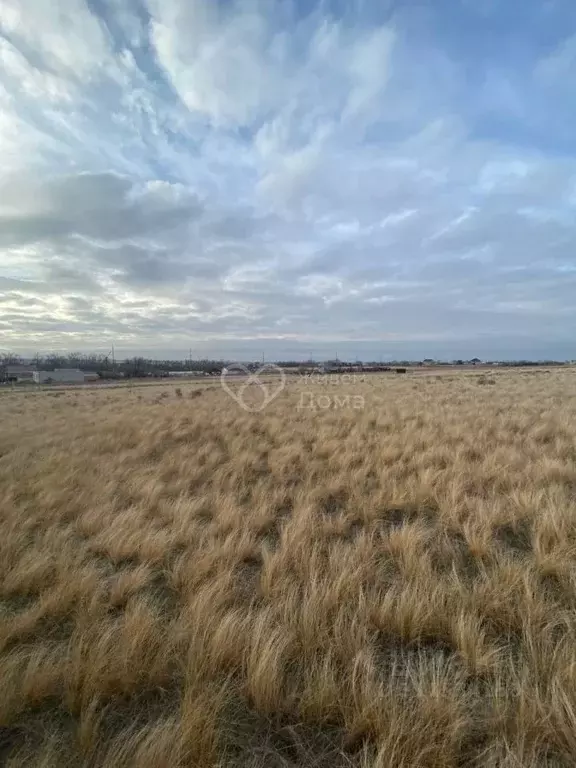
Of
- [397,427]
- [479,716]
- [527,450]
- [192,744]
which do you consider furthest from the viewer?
[397,427]

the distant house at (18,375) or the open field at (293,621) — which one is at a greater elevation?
the distant house at (18,375)

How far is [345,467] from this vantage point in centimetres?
747

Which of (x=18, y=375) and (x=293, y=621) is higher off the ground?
(x=18, y=375)

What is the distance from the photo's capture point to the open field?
202 cm

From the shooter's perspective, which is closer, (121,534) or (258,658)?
(258,658)

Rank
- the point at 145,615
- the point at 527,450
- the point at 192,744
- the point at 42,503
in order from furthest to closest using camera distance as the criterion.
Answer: the point at 527,450, the point at 42,503, the point at 145,615, the point at 192,744

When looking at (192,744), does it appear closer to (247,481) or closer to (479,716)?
(479,716)

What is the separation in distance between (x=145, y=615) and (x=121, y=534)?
1.92 meters

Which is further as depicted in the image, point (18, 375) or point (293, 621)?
point (18, 375)

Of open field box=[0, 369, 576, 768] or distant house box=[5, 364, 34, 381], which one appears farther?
distant house box=[5, 364, 34, 381]

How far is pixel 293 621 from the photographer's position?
114 inches

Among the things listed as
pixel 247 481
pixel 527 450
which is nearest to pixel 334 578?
pixel 247 481

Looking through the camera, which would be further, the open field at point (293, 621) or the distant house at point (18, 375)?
the distant house at point (18, 375)

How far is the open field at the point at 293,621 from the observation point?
2.02 meters
